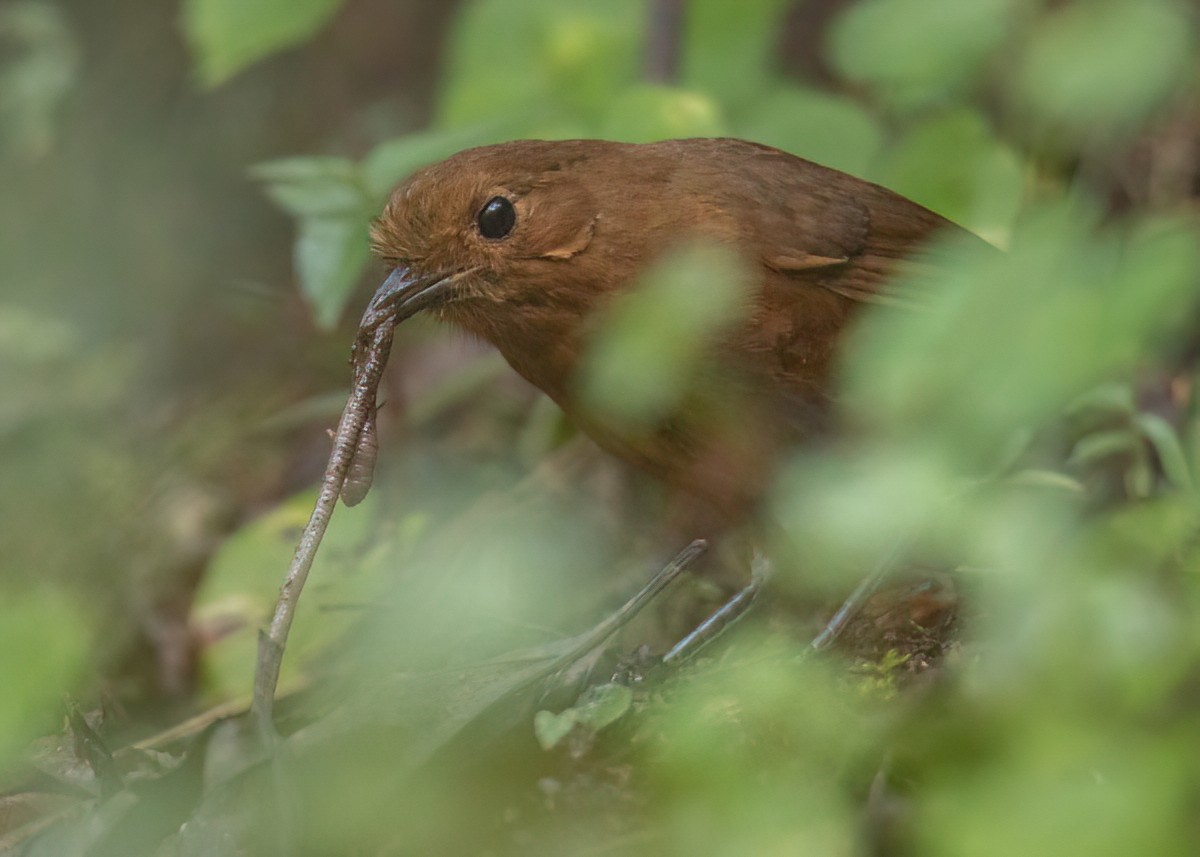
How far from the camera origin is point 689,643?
2.31 m

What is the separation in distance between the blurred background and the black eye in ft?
0.95

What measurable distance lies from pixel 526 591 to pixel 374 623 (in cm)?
38

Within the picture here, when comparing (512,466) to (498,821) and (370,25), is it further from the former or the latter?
(370,25)

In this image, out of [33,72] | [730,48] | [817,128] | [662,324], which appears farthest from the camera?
[33,72]

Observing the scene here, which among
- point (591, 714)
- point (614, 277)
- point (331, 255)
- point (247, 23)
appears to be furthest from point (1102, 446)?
point (247, 23)

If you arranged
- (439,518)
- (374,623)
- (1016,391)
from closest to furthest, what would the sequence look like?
(1016,391) → (374,623) → (439,518)

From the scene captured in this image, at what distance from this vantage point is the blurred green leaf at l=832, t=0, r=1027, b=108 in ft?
6.53

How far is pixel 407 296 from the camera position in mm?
2297

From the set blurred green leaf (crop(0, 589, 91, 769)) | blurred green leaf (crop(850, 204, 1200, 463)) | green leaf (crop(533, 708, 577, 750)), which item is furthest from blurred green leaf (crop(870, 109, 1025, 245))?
blurred green leaf (crop(0, 589, 91, 769))

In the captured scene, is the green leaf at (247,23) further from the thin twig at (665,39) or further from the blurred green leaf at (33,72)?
the blurred green leaf at (33,72)

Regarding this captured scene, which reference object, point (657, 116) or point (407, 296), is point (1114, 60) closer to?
point (407, 296)

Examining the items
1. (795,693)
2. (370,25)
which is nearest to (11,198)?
(370,25)

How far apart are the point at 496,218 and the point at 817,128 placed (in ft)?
3.75

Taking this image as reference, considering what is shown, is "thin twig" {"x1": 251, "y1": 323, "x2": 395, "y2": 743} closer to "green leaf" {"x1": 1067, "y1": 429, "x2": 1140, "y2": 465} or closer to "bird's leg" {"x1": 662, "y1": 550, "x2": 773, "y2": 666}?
"bird's leg" {"x1": 662, "y1": 550, "x2": 773, "y2": 666}
